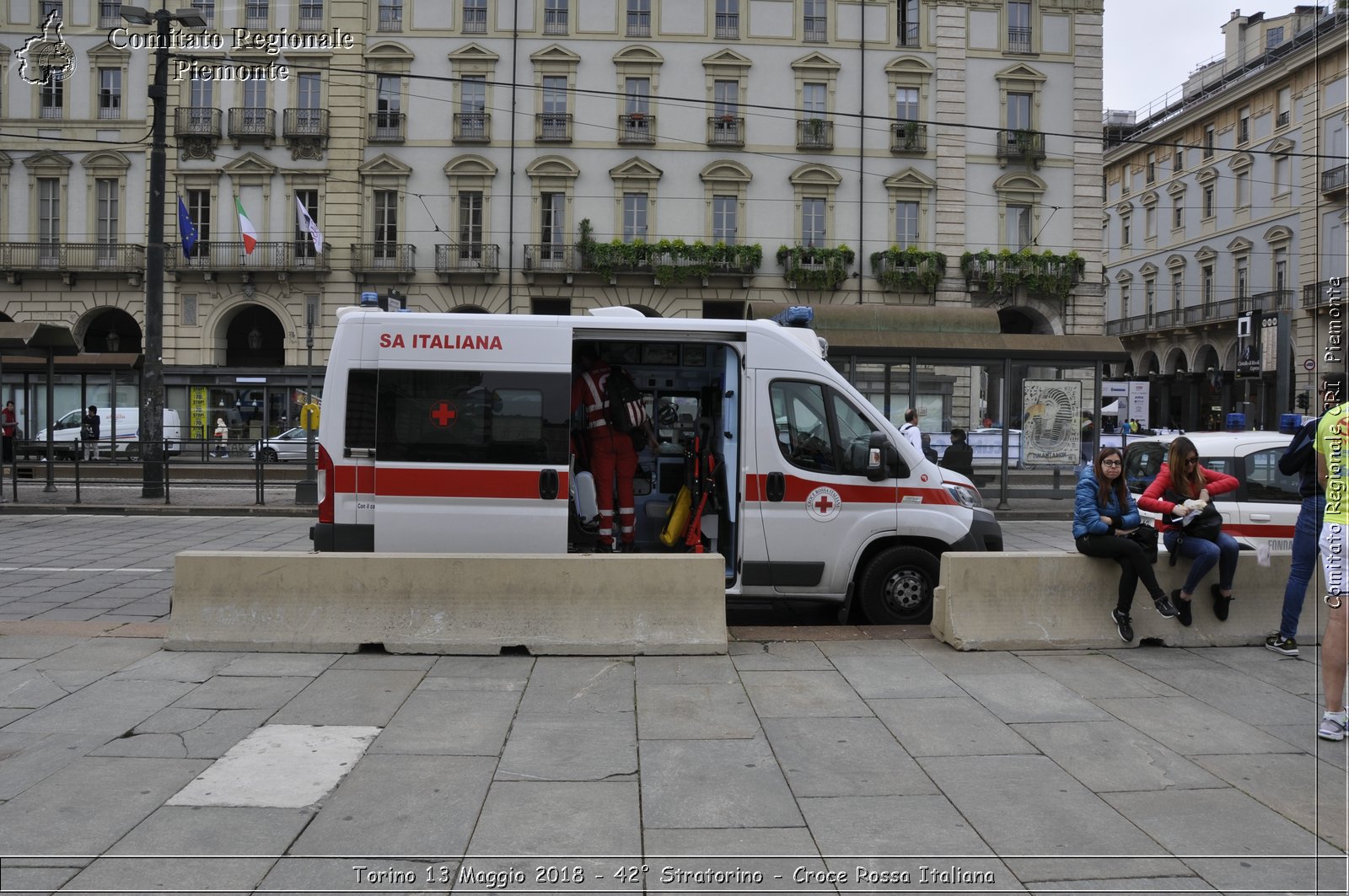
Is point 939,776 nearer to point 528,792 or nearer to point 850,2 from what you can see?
point 528,792

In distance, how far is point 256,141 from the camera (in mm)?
37438

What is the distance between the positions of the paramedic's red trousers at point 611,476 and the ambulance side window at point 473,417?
0.68 m

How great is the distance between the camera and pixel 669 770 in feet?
16.3

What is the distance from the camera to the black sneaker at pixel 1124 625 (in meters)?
7.53

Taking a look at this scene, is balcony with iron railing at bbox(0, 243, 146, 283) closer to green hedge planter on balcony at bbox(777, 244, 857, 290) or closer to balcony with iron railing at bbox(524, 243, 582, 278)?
balcony with iron railing at bbox(524, 243, 582, 278)

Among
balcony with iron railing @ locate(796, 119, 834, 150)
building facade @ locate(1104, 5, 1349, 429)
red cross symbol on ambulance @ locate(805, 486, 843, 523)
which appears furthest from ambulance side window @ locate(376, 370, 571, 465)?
balcony with iron railing @ locate(796, 119, 834, 150)

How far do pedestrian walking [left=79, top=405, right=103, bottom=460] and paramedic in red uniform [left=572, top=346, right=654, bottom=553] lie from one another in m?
25.0

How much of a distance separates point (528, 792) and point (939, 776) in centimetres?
193

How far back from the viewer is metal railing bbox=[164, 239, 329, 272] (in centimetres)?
3694

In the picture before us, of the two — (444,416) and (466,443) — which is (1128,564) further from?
(444,416)

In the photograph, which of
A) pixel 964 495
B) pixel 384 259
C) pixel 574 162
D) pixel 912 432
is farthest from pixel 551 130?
pixel 964 495

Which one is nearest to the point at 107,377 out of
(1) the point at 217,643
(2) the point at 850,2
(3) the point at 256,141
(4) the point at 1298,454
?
(3) the point at 256,141

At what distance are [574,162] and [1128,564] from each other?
3233cm

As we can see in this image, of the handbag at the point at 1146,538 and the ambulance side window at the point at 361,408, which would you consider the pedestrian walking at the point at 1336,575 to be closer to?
the handbag at the point at 1146,538
